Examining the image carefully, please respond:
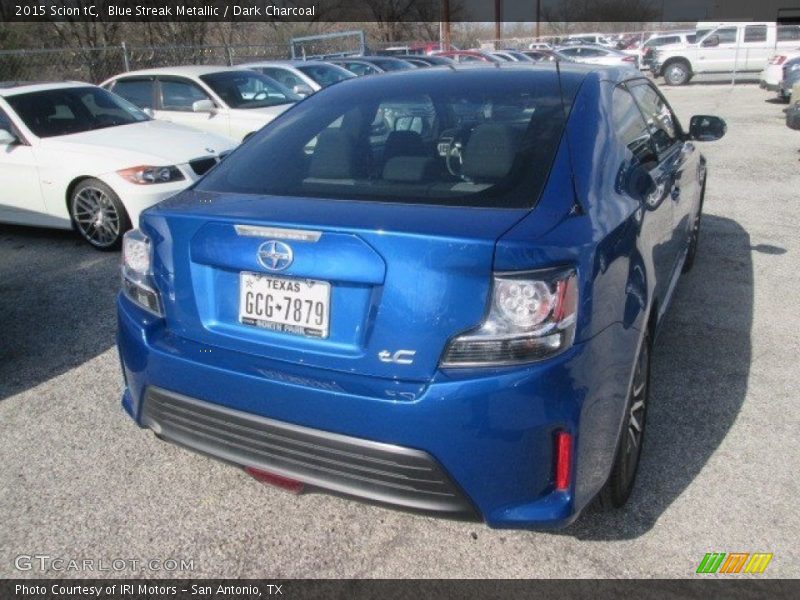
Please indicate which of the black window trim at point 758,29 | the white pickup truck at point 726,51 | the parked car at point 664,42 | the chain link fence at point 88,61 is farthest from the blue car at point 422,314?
the parked car at point 664,42

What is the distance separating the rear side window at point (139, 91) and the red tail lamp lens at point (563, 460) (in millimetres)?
8508

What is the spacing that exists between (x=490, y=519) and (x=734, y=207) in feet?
21.4

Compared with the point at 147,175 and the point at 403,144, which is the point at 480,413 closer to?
the point at 403,144

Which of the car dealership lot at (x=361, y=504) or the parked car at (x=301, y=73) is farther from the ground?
the parked car at (x=301, y=73)

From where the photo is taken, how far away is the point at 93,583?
91.2 inches

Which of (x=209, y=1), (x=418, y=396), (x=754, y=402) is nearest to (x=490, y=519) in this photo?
(x=418, y=396)

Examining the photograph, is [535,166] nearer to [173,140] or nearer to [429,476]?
[429,476]

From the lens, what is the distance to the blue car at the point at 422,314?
1.92 meters

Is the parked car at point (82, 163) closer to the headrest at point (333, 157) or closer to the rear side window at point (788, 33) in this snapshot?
the headrest at point (333, 157)

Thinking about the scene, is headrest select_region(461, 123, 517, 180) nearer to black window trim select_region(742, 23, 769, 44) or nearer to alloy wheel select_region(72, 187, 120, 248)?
alloy wheel select_region(72, 187, 120, 248)

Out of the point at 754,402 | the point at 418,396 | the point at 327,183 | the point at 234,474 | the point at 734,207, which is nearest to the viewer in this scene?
the point at 418,396

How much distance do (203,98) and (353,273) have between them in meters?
7.77

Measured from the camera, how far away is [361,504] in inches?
96.3

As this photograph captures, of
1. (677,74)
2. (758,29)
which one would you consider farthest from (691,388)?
A: (758,29)
